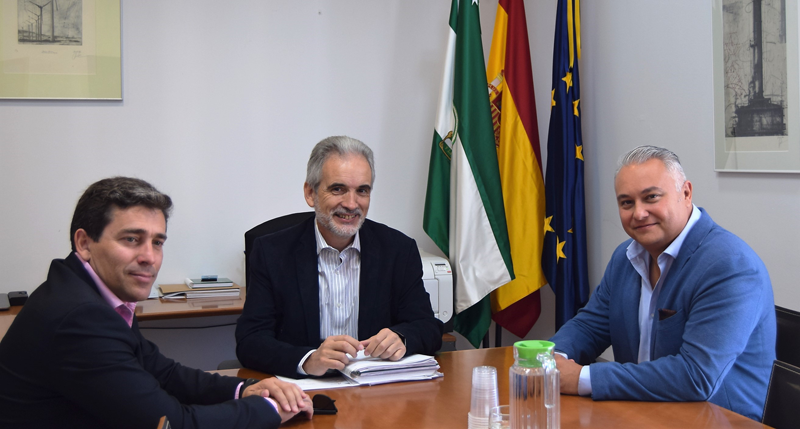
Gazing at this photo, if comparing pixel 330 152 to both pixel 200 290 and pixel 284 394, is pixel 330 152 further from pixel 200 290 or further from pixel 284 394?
pixel 200 290

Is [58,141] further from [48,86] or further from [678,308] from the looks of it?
[678,308]

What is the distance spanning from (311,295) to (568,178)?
1.66 metres

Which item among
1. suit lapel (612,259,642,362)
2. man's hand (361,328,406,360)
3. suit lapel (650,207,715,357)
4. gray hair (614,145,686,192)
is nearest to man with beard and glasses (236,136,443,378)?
man's hand (361,328,406,360)

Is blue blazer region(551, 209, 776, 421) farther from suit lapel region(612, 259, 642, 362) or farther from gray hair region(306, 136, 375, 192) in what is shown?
gray hair region(306, 136, 375, 192)

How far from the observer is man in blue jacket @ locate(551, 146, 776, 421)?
1505mm

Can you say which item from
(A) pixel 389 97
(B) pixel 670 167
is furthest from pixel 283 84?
(B) pixel 670 167

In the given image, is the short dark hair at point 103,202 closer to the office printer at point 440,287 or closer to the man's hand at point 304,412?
the man's hand at point 304,412

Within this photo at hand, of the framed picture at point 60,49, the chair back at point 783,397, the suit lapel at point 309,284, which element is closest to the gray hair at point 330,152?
the suit lapel at point 309,284

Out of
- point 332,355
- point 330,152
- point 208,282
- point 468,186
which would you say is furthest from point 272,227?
point 332,355

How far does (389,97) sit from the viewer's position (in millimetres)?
3814

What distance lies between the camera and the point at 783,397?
53.1 inches

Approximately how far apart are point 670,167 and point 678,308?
39cm

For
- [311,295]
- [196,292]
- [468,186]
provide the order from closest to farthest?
[311,295] < [196,292] < [468,186]

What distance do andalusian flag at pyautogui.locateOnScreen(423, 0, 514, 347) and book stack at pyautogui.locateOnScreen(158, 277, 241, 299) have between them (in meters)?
1.08
